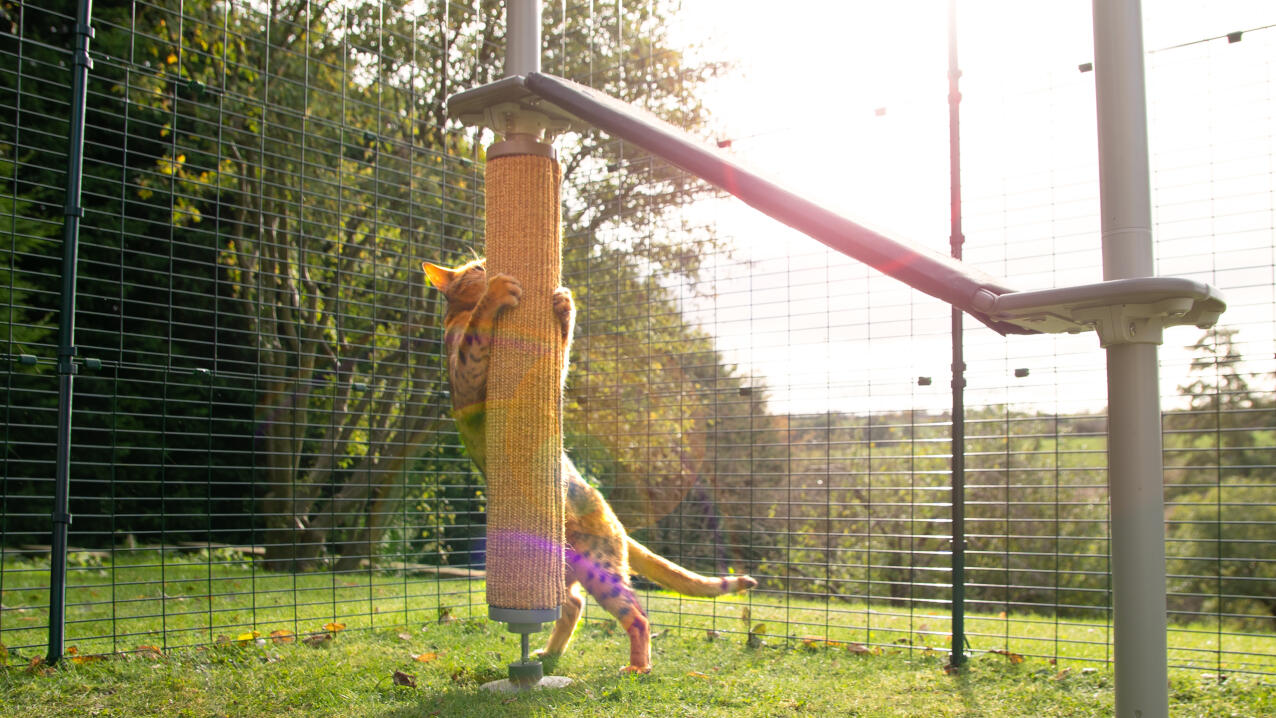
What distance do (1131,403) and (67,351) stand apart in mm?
3962

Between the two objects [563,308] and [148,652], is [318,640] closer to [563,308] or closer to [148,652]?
[148,652]

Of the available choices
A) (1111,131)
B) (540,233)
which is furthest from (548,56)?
(1111,131)

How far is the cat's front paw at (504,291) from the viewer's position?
10.2ft

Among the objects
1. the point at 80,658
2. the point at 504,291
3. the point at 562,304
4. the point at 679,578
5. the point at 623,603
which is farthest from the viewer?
the point at 679,578

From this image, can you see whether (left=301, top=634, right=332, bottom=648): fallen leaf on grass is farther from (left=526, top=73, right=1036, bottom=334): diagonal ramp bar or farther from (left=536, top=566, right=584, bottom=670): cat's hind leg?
(left=526, top=73, right=1036, bottom=334): diagonal ramp bar

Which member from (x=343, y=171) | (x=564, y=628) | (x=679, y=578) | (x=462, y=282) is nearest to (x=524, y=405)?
(x=462, y=282)

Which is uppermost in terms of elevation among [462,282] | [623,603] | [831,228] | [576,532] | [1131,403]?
[462,282]

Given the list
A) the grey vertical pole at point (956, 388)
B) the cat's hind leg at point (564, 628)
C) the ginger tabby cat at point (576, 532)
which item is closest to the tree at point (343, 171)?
the grey vertical pole at point (956, 388)

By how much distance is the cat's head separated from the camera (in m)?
3.67

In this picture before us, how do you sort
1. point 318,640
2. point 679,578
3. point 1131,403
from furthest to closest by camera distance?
point 318,640, point 679,578, point 1131,403

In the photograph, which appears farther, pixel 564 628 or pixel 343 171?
pixel 343 171

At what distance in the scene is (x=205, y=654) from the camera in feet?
12.0

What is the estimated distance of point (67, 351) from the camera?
3547 millimetres

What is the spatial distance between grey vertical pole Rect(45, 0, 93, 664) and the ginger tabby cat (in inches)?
60.9
